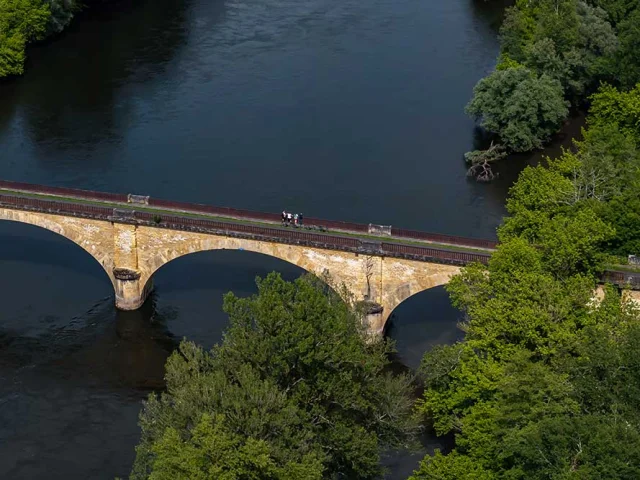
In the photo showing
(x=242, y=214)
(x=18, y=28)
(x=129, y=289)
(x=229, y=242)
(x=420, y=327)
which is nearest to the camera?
(x=229, y=242)

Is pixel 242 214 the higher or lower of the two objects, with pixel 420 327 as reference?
higher

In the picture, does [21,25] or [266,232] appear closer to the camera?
[266,232]

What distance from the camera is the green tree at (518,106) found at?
111250 millimetres

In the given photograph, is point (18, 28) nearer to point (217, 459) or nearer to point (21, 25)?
point (21, 25)

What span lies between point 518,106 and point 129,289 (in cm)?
4144

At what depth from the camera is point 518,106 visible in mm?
111000

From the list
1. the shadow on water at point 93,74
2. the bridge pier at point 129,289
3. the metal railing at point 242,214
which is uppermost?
the metal railing at point 242,214

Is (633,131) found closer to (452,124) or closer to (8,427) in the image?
(452,124)

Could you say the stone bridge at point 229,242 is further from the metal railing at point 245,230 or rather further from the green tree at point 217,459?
the green tree at point 217,459

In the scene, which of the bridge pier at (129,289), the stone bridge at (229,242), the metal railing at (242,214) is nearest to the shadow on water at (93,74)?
the metal railing at (242,214)

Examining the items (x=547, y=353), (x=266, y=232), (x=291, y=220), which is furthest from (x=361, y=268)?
(x=547, y=353)

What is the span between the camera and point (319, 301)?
6034 centimetres

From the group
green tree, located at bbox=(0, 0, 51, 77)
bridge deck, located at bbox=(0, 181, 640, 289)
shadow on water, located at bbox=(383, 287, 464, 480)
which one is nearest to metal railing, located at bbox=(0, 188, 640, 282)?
bridge deck, located at bbox=(0, 181, 640, 289)

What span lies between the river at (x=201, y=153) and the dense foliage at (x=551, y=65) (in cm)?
435
